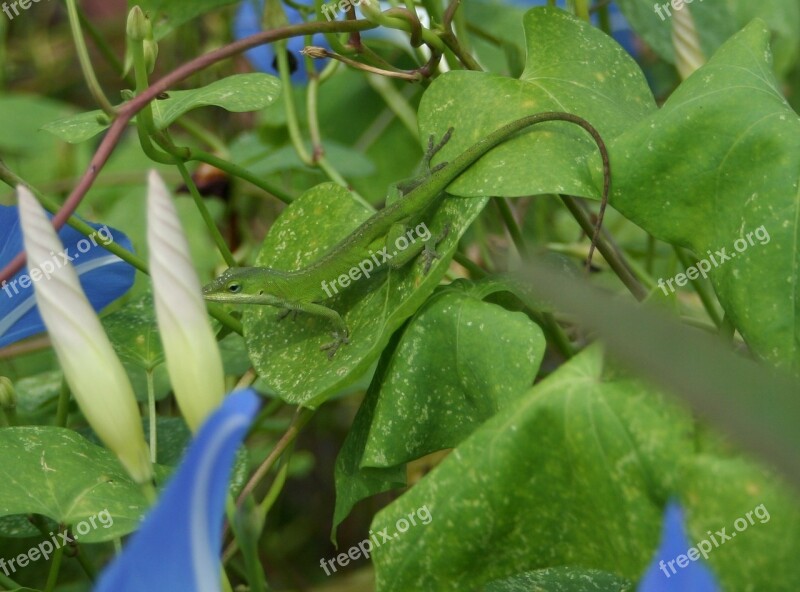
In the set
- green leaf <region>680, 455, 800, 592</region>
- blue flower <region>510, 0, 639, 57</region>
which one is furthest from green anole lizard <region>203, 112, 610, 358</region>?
blue flower <region>510, 0, 639, 57</region>

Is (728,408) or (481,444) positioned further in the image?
(481,444)

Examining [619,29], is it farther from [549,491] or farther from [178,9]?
[549,491]

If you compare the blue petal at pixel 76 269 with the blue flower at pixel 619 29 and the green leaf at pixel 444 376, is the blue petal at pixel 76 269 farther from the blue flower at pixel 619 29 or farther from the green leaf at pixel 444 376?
the blue flower at pixel 619 29

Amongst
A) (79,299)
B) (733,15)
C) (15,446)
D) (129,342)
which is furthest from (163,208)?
(733,15)

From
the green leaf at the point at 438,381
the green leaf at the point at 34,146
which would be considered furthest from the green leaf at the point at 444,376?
the green leaf at the point at 34,146

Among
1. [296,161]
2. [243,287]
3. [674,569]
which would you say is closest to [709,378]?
[674,569]

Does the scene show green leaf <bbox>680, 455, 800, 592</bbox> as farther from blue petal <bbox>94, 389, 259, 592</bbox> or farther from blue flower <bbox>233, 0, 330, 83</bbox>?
blue flower <bbox>233, 0, 330, 83</bbox>

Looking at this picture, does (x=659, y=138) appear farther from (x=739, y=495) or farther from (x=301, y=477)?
(x=301, y=477)
